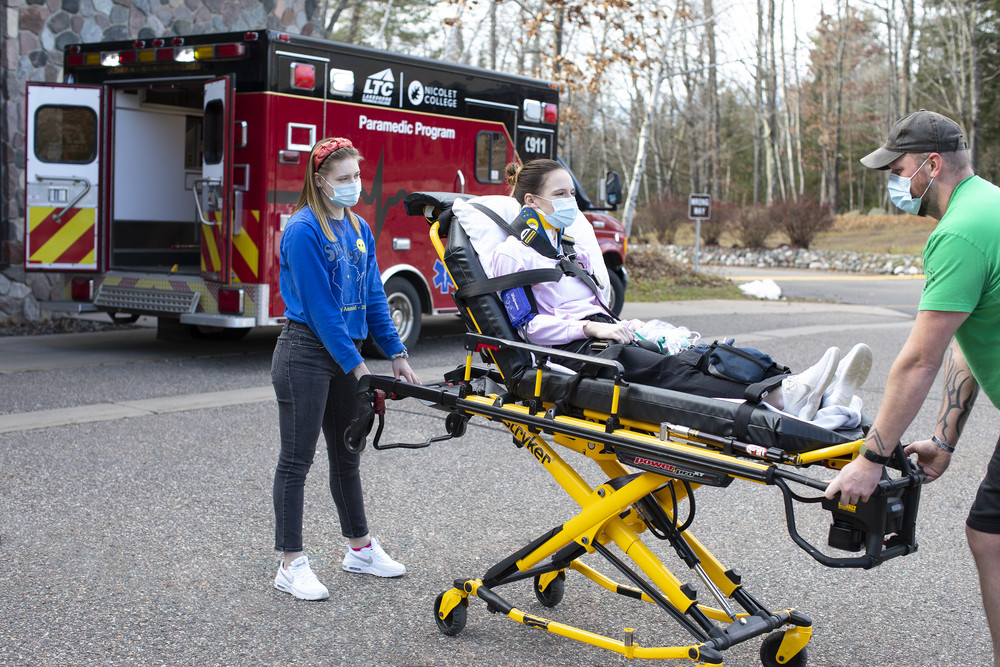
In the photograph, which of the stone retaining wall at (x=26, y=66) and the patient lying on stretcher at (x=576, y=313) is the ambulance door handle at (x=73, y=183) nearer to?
the stone retaining wall at (x=26, y=66)

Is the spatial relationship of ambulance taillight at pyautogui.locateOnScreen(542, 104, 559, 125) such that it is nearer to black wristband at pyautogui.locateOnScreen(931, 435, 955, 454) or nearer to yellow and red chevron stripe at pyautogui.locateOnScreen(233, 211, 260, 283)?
yellow and red chevron stripe at pyautogui.locateOnScreen(233, 211, 260, 283)

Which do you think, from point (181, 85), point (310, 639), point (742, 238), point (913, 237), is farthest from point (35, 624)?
point (913, 237)

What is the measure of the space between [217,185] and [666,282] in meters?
12.4

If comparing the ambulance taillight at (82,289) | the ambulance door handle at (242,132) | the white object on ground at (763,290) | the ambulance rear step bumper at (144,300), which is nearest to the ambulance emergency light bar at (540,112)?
the ambulance door handle at (242,132)

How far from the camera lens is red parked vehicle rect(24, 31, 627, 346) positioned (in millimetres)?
8977

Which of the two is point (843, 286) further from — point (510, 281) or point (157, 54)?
point (510, 281)

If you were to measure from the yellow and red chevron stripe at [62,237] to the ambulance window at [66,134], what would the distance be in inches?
21.2

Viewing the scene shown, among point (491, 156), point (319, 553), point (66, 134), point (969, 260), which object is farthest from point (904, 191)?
point (66, 134)

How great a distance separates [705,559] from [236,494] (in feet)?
9.49

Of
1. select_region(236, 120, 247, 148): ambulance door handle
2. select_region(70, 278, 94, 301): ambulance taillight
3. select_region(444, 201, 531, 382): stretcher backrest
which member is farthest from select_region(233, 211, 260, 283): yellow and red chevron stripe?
select_region(444, 201, 531, 382): stretcher backrest

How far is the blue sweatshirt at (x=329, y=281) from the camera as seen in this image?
397 cm

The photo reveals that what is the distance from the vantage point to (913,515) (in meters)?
2.95

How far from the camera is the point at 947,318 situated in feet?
9.06

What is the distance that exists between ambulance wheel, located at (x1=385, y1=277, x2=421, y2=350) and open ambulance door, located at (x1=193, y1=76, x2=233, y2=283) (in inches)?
72.4
